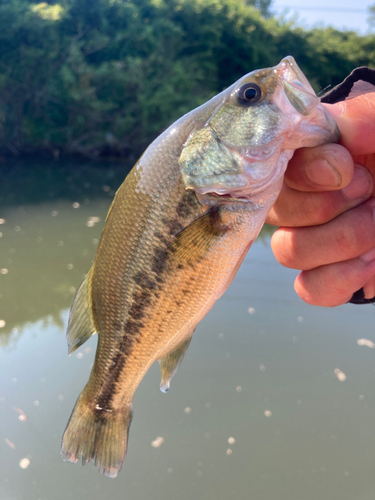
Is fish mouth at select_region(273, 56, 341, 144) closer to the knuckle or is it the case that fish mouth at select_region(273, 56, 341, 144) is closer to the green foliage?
the knuckle

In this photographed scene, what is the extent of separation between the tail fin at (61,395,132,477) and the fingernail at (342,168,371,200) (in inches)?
53.8

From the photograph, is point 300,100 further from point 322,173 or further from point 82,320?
point 82,320

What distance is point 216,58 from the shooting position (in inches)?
775

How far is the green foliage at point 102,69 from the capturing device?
14541 millimetres

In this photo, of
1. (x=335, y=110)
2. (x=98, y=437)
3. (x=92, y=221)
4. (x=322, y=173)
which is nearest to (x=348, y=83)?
(x=335, y=110)

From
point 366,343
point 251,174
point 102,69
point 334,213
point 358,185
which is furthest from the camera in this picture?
point 102,69

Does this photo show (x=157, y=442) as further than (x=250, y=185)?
Yes

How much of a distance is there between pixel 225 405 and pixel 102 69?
50.0ft

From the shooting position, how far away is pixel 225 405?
3.33m

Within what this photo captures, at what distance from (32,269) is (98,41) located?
1363cm

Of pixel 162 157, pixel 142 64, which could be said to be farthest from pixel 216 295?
pixel 142 64

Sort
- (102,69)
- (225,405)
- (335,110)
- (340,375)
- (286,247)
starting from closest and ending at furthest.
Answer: (335,110)
(286,247)
(225,405)
(340,375)
(102,69)

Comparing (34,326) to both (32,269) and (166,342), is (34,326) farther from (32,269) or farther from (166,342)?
(166,342)

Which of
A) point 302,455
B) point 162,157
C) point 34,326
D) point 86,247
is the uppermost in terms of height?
point 162,157
